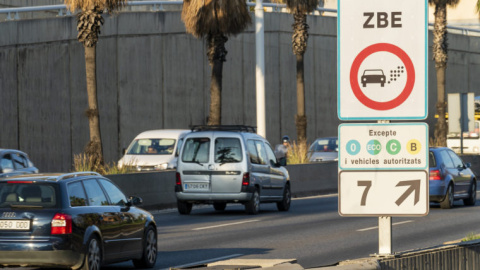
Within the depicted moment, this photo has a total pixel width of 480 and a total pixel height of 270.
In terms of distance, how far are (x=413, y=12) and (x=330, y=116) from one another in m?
49.8

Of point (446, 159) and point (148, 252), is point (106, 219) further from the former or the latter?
point (446, 159)

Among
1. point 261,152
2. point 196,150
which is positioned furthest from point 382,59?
point 261,152

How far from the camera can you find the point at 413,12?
7.32 m

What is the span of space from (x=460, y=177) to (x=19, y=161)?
11546 mm

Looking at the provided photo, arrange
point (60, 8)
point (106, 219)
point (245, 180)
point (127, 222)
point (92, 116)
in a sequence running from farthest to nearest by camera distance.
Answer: point (60, 8) < point (92, 116) < point (245, 180) < point (127, 222) < point (106, 219)

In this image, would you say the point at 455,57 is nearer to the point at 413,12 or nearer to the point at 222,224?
the point at 222,224

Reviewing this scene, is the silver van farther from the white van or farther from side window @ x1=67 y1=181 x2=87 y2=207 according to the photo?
side window @ x1=67 y1=181 x2=87 y2=207

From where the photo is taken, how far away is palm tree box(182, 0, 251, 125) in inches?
1422

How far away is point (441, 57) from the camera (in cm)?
→ 4931

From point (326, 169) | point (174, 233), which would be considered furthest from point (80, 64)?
point (174, 233)

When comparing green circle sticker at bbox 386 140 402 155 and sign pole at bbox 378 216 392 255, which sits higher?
green circle sticker at bbox 386 140 402 155

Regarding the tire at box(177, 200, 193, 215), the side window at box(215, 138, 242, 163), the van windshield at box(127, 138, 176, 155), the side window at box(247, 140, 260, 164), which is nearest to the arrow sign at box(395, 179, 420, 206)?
the side window at box(215, 138, 242, 163)

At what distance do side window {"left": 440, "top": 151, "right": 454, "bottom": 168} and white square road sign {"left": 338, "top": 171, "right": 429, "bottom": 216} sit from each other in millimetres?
19840

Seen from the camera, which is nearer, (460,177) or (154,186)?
(154,186)
